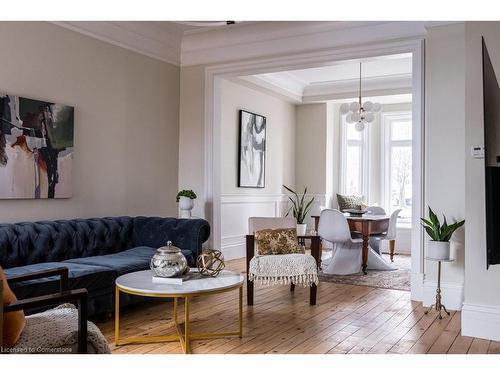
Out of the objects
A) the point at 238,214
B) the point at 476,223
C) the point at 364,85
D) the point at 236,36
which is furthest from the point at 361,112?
the point at 476,223

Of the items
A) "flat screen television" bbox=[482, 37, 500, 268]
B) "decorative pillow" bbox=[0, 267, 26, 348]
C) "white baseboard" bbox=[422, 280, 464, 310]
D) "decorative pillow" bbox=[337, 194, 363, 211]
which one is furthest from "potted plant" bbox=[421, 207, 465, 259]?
"decorative pillow" bbox=[337, 194, 363, 211]

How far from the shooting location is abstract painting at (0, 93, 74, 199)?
13.0 feet

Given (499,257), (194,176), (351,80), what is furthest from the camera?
(351,80)

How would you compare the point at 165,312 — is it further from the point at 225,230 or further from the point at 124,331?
the point at 225,230

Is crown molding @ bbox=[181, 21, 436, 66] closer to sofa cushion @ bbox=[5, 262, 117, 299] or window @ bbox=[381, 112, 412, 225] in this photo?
sofa cushion @ bbox=[5, 262, 117, 299]

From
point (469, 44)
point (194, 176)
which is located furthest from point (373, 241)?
point (469, 44)

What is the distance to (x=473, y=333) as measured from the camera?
11.1 ft

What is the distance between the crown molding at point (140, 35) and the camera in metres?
4.71

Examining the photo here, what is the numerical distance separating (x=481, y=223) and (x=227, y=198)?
4022mm

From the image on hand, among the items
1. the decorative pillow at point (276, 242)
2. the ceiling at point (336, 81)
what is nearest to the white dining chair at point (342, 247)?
the decorative pillow at point (276, 242)

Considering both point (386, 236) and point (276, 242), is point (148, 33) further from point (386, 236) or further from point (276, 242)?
point (386, 236)

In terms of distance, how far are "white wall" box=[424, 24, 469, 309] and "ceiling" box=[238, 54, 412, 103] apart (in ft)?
7.55

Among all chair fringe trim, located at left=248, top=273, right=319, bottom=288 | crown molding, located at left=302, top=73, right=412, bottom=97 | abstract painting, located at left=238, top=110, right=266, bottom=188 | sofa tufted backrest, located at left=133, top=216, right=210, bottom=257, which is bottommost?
chair fringe trim, located at left=248, top=273, right=319, bottom=288

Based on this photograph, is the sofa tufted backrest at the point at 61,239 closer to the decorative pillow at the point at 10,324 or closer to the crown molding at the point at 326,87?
the decorative pillow at the point at 10,324
